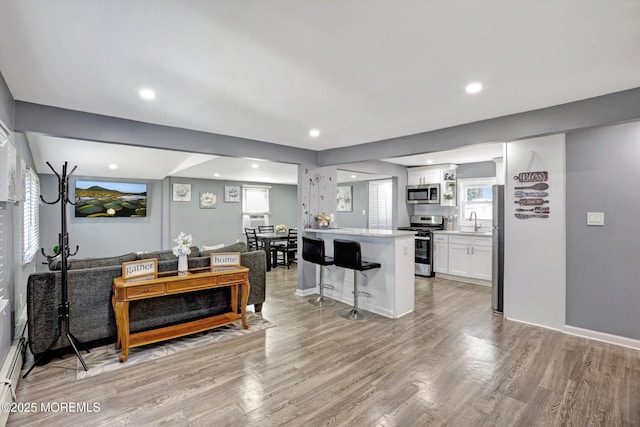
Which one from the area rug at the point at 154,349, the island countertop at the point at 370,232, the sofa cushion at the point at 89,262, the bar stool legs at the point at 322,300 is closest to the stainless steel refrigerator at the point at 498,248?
the island countertop at the point at 370,232

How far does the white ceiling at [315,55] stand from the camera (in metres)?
1.52

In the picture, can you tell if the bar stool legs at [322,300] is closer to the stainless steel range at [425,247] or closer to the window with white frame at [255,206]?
the stainless steel range at [425,247]

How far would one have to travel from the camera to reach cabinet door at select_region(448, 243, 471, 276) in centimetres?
556

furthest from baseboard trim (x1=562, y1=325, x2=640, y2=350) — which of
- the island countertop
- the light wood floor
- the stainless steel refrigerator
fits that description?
the island countertop

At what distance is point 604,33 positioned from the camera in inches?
67.1

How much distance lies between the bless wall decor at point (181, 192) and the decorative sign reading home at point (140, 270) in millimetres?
5316

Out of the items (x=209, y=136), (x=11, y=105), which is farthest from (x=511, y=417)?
(x=11, y=105)

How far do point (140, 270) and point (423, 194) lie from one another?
541 cm

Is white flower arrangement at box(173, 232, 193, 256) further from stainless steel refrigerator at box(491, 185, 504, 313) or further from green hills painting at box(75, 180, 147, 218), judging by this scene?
green hills painting at box(75, 180, 147, 218)

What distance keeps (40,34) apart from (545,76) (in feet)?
10.5

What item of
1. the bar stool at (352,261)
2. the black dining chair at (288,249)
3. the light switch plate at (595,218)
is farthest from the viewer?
the black dining chair at (288,249)

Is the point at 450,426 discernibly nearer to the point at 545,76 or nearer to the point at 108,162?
the point at 545,76

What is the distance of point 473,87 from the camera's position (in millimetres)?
2430

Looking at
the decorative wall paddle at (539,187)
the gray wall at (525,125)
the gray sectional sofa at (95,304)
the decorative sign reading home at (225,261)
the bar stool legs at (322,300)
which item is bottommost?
the bar stool legs at (322,300)
